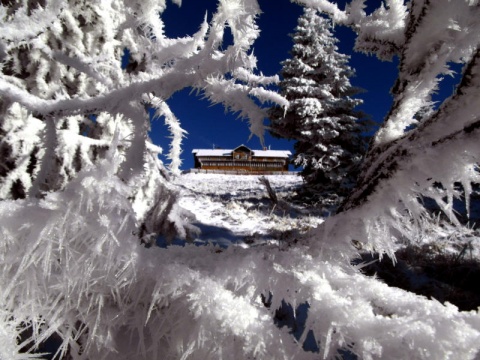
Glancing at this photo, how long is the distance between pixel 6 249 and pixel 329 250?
26.7 inches

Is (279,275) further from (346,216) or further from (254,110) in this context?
(254,110)

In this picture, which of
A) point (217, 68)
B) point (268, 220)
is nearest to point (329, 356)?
point (217, 68)

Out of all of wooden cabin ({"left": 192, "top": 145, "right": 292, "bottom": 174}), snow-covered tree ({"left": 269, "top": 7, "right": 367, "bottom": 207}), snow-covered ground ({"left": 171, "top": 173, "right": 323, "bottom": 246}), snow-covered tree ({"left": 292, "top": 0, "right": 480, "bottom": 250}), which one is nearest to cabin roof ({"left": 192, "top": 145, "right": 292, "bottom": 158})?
wooden cabin ({"left": 192, "top": 145, "right": 292, "bottom": 174})

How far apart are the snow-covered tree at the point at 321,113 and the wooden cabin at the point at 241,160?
2592cm

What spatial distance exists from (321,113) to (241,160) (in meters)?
27.5

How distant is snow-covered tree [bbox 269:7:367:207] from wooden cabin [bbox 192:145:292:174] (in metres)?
25.9

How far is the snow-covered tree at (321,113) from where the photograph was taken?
434 inches

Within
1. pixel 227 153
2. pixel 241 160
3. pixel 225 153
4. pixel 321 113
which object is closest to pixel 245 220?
pixel 321 113

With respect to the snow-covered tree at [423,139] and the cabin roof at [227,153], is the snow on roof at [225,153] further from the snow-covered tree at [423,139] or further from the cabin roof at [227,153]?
the snow-covered tree at [423,139]

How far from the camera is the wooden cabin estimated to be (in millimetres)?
38562

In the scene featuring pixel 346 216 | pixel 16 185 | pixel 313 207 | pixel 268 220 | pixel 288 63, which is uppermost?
pixel 288 63

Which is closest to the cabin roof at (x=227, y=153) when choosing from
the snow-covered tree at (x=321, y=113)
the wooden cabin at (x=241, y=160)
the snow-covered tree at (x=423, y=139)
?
the wooden cabin at (x=241, y=160)

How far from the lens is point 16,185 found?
7.31 ft

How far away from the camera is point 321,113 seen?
1154cm
